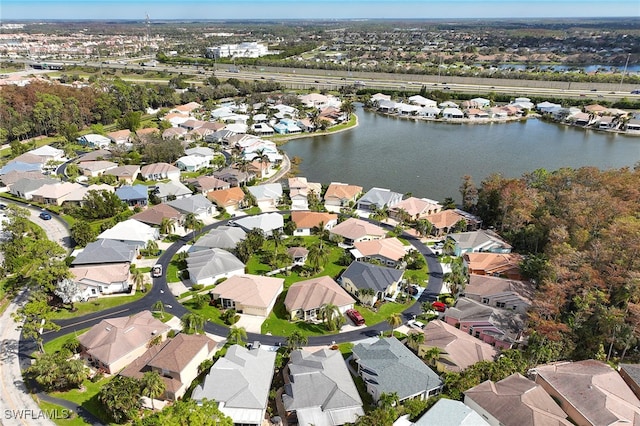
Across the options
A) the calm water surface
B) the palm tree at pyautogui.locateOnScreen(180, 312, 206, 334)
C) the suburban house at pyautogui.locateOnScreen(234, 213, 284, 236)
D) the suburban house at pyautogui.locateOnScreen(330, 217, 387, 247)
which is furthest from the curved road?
the calm water surface

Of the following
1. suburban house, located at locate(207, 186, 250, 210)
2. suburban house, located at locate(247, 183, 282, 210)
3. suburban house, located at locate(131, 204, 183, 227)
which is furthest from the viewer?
suburban house, located at locate(247, 183, 282, 210)

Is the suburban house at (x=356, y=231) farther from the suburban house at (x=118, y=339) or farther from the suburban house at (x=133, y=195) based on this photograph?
the suburban house at (x=133, y=195)

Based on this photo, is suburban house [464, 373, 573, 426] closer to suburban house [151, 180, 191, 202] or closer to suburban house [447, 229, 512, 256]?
suburban house [447, 229, 512, 256]

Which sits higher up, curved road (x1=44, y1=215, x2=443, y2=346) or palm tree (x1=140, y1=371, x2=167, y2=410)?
palm tree (x1=140, y1=371, x2=167, y2=410)

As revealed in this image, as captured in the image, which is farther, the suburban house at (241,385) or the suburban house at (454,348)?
the suburban house at (454,348)

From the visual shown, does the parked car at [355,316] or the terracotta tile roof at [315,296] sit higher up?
the terracotta tile roof at [315,296]

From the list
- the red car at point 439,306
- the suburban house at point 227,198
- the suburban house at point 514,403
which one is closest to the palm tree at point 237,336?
the suburban house at point 514,403

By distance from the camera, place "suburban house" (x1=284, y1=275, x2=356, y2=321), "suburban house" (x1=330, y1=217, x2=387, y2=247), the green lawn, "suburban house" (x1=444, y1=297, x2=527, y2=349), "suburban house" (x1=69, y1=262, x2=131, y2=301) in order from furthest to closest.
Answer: "suburban house" (x1=330, y1=217, x2=387, y2=247) → "suburban house" (x1=69, y1=262, x2=131, y2=301) → the green lawn → "suburban house" (x1=284, y1=275, x2=356, y2=321) → "suburban house" (x1=444, y1=297, x2=527, y2=349)
